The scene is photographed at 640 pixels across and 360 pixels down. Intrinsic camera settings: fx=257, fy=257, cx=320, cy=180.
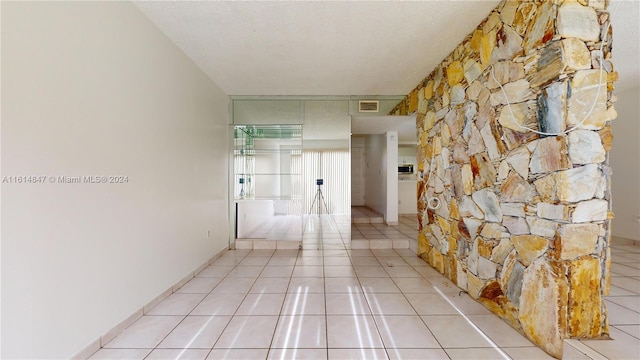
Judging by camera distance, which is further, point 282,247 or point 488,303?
point 282,247

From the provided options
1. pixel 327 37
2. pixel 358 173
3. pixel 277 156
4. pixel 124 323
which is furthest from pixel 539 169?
pixel 358 173

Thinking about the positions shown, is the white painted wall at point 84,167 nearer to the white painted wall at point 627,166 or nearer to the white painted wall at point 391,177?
the white painted wall at point 391,177

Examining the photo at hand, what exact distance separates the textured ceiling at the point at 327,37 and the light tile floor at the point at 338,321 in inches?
97.6

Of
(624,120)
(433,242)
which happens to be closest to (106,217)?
(433,242)

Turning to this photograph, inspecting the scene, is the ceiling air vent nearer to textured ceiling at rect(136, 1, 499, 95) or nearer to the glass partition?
the glass partition

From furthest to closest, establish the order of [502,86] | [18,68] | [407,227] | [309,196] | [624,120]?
[309,196] → [407,227] → [624,120] → [502,86] → [18,68]

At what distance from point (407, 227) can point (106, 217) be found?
16.1ft

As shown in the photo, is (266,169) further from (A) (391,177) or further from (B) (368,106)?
(A) (391,177)

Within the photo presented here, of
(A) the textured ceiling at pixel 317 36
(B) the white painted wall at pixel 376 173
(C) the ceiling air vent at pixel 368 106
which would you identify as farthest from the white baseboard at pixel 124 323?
(B) the white painted wall at pixel 376 173

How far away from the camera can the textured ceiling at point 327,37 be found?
2.07 m

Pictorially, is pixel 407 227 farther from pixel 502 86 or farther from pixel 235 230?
pixel 502 86

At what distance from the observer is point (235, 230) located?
167 inches

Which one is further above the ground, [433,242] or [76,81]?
[76,81]

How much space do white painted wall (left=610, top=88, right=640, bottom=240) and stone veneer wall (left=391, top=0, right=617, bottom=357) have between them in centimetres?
382
